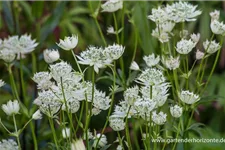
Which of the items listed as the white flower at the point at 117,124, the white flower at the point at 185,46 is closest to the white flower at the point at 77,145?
the white flower at the point at 117,124

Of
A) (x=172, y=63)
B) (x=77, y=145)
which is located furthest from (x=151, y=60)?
(x=77, y=145)

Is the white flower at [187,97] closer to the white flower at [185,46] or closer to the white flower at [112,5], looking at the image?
the white flower at [185,46]

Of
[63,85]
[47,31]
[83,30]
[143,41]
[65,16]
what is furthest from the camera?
[83,30]

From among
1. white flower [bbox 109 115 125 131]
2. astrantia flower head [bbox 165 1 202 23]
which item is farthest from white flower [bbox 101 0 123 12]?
white flower [bbox 109 115 125 131]

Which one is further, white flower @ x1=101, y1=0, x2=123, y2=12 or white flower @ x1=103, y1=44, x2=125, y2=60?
white flower @ x1=101, y1=0, x2=123, y2=12

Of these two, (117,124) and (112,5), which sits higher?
(112,5)

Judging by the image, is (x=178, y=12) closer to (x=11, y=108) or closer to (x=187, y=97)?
(x=187, y=97)

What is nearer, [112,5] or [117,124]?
[117,124]

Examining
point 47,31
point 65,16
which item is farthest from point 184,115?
point 65,16

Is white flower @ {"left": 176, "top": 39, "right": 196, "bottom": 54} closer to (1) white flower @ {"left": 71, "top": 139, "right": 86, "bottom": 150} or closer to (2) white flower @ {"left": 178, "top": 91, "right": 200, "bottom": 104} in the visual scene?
(2) white flower @ {"left": 178, "top": 91, "right": 200, "bottom": 104}

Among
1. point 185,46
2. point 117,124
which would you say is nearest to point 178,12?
point 185,46

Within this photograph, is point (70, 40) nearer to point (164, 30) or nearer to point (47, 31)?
point (164, 30)
